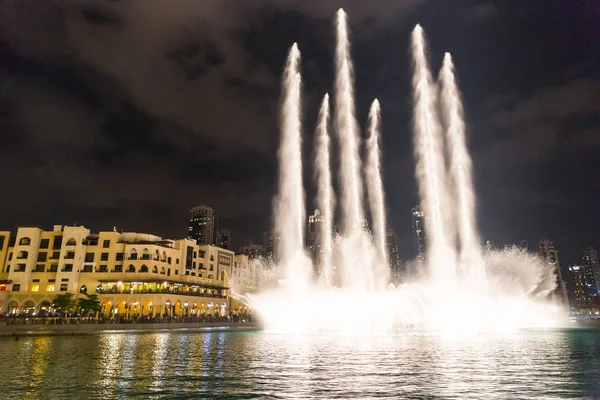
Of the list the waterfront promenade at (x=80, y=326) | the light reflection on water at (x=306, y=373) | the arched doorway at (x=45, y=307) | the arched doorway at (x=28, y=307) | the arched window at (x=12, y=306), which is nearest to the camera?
the light reflection on water at (x=306, y=373)

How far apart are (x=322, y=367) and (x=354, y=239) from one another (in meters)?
42.4

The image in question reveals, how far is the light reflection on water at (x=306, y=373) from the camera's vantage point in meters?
18.7

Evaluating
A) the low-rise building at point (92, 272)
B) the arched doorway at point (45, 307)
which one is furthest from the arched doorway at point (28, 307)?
the arched doorway at point (45, 307)

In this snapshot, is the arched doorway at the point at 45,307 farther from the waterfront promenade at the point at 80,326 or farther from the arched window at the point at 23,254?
the waterfront promenade at the point at 80,326

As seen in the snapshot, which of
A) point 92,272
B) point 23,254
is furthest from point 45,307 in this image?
point 23,254

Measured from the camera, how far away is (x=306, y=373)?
23.9m

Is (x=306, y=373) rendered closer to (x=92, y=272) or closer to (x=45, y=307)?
(x=92, y=272)

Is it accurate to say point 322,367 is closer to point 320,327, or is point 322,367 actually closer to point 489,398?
point 489,398

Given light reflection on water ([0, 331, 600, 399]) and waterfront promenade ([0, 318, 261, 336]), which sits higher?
waterfront promenade ([0, 318, 261, 336])

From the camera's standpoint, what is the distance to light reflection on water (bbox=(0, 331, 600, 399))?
61.3ft

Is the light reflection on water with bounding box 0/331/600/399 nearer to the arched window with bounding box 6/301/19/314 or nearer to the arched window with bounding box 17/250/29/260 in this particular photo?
the arched window with bounding box 6/301/19/314

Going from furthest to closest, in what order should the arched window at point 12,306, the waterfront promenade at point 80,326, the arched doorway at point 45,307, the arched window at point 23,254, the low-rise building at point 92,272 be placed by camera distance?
1. the arched window at point 23,254
2. the low-rise building at point 92,272
3. the arched window at point 12,306
4. the arched doorway at point 45,307
5. the waterfront promenade at point 80,326

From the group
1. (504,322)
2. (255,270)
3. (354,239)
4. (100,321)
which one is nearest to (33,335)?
(100,321)

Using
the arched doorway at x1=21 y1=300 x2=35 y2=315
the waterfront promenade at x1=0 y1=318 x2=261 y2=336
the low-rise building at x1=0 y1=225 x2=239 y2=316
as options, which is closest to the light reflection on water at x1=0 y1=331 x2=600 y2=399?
the waterfront promenade at x1=0 y1=318 x2=261 y2=336
